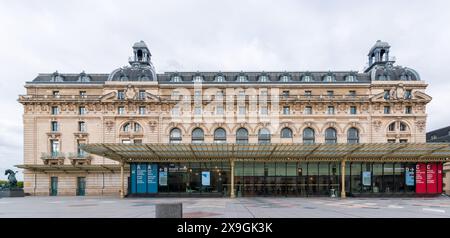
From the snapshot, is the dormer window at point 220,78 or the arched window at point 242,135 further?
the dormer window at point 220,78

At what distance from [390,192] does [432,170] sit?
706 centimetres

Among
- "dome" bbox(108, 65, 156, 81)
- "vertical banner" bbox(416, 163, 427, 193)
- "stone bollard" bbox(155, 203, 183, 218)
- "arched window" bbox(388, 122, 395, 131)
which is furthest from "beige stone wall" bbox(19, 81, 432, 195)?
"stone bollard" bbox(155, 203, 183, 218)

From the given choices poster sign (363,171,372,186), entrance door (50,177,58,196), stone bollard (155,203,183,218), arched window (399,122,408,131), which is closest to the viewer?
stone bollard (155,203,183,218)

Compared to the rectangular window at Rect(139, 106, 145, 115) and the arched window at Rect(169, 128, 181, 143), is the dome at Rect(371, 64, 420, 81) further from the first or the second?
the rectangular window at Rect(139, 106, 145, 115)

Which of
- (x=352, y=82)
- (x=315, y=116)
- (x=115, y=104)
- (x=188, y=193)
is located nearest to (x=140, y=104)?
(x=115, y=104)

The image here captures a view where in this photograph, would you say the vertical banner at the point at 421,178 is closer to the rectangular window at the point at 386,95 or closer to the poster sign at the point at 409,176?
the poster sign at the point at 409,176

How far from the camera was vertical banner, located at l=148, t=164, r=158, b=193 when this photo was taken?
4106 cm

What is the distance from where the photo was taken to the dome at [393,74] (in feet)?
172

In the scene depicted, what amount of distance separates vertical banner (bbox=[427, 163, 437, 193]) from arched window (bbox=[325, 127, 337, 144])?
1353 centimetres

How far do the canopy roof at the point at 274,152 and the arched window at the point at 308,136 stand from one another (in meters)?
9.11

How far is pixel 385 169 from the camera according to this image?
140ft

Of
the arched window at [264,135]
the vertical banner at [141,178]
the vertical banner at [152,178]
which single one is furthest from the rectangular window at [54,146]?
the arched window at [264,135]

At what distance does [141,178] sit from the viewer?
41031 mm

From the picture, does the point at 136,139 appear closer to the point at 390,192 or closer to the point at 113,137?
the point at 113,137
